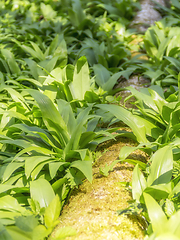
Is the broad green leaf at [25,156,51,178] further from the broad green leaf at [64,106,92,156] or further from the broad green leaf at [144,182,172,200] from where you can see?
the broad green leaf at [144,182,172,200]

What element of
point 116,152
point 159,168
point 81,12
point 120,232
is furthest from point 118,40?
point 120,232

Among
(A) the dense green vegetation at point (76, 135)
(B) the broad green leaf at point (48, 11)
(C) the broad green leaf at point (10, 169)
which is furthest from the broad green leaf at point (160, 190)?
(B) the broad green leaf at point (48, 11)

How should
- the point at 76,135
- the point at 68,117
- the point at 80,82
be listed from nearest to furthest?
the point at 76,135 → the point at 68,117 → the point at 80,82

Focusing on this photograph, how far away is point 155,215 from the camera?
1.12 m

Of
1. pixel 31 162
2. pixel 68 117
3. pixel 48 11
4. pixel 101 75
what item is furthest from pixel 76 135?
pixel 48 11

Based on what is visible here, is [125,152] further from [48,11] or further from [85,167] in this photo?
[48,11]

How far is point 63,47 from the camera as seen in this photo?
2949mm

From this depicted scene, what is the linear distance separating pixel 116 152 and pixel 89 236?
0.76 m

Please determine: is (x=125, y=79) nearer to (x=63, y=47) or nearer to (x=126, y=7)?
(x=63, y=47)

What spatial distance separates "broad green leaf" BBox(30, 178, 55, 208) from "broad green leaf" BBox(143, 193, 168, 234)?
596 millimetres

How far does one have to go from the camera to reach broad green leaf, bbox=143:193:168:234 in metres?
1.08

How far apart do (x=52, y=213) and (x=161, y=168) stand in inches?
28.9

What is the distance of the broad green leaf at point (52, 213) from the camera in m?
1.21

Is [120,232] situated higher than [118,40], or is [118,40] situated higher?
[118,40]
